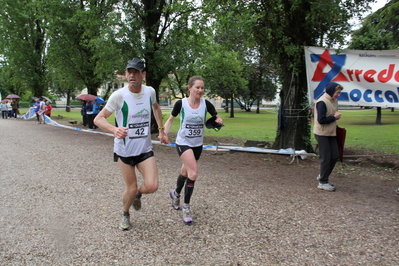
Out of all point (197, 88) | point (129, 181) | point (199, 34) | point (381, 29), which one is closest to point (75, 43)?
point (199, 34)

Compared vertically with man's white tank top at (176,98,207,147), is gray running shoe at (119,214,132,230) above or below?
below

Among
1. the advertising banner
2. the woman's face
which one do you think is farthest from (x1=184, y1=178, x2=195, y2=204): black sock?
the advertising banner

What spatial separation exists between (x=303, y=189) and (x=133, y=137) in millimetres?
3761

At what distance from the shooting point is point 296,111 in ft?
32.8

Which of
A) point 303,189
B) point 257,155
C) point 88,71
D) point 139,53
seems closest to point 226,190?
point 303,189

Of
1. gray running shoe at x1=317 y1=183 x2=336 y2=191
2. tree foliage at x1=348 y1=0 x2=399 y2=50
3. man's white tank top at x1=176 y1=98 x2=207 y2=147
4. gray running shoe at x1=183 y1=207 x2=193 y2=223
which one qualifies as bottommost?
gray running shoe at x1=317 y1=183 x2=336 y2=191

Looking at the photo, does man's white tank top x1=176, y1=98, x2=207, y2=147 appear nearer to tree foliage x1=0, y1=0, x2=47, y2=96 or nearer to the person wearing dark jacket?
the person wearing dark jacket

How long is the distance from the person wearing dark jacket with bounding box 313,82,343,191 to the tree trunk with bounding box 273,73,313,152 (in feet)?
11.3

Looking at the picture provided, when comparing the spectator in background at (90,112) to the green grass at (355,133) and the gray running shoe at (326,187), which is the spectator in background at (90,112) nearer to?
the green grass at (355,133)

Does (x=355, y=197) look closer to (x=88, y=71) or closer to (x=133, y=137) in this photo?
(x=133, y=137)

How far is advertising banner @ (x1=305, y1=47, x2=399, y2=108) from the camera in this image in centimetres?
842

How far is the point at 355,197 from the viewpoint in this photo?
5.95m

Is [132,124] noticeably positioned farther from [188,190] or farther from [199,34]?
[199,34]

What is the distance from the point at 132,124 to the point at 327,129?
3849 millimetres
